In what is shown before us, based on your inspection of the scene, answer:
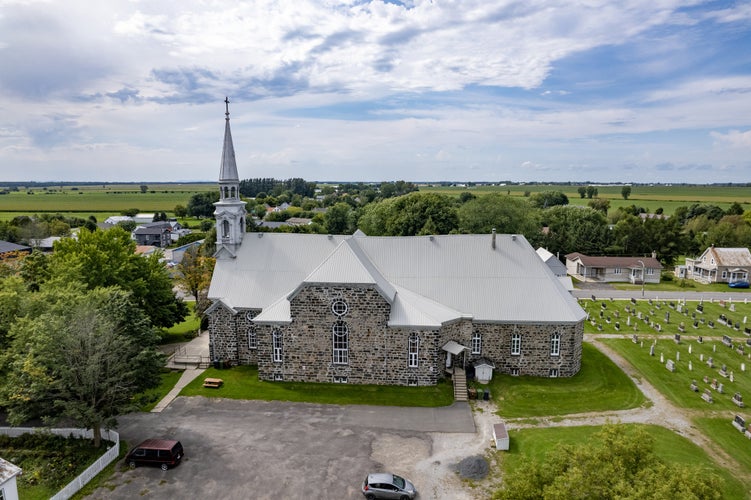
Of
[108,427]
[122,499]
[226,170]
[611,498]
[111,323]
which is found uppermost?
[226,170]

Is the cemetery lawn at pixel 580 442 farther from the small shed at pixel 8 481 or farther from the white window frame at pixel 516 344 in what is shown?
the small shed at pixel 8 481

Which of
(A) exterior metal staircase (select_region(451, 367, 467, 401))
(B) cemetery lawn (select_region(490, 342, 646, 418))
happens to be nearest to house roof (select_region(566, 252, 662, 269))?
(B) cemetery lawn (select_region(490, 342, 646, 418))

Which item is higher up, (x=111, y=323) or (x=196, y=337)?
(x=111, y=323)

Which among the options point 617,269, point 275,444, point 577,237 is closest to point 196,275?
point 275,444

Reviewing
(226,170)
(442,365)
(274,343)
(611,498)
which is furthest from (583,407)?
(226,170)

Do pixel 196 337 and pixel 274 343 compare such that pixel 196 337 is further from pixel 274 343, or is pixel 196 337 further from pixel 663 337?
pixel 663 337
